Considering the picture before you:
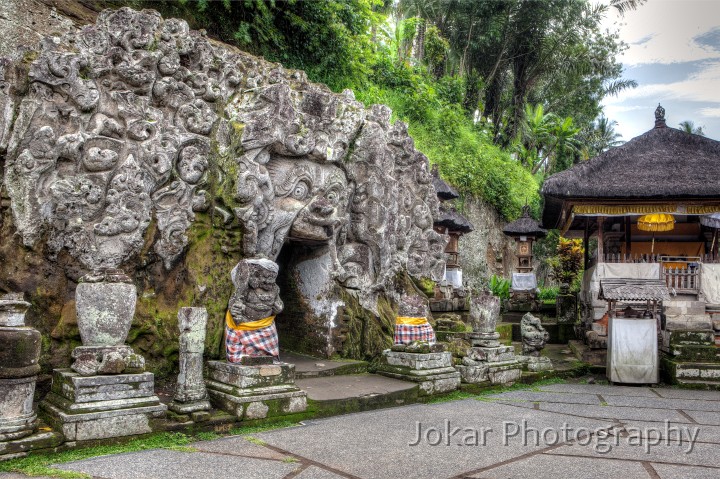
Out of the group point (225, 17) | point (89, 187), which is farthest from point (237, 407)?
point (225, 17)

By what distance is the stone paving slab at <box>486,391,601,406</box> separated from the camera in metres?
7.79

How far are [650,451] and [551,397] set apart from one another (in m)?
2.84

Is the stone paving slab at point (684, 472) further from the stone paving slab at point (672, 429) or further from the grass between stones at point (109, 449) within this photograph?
the grass between stones at point (109, 449)

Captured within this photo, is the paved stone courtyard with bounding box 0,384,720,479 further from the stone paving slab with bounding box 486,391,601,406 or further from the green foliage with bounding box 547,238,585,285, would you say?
the green foliage with bounding box 547,238,585,285

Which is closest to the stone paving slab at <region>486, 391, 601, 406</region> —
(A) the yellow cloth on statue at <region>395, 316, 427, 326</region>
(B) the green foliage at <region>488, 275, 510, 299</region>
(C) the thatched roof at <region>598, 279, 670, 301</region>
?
(A) the yellow cloth on statue at <region>395, 316, 427, 326</region>

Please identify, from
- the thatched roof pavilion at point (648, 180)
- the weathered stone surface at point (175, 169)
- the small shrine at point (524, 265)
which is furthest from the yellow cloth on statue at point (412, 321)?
the small shrine at point (524, 265)

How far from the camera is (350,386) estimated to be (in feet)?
24.2

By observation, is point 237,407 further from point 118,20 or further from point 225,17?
point 225,17

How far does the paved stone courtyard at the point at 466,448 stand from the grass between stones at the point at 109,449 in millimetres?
130

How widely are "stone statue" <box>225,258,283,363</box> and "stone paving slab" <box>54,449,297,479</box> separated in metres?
1.40

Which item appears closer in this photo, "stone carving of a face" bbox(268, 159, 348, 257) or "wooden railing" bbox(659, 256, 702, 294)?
"stone carving of a face" bbox(268, 159, 348, 257)

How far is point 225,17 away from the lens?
12867 millimetres

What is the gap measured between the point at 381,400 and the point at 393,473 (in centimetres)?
253

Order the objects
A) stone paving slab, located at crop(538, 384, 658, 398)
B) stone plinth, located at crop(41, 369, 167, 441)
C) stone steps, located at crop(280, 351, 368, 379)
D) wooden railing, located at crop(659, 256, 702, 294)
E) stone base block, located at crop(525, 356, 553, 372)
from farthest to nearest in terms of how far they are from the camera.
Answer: wooden railing, located at crop(659, 256, 702, 294)
stone base block, located at crop(525, 356, 553, 372)
stone paving slab, located at crop(538, 384, 658, 398)
stone steps, located at crop(280, 351, 368, 379)
stone plinth, located at crop(41, 369, 167, 441)
